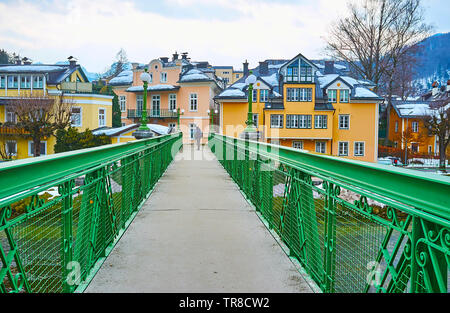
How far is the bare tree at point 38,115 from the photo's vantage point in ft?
135

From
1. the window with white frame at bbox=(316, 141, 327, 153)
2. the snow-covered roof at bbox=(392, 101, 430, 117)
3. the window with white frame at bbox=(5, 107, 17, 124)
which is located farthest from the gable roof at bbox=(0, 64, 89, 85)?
the snow-covered roof at bbox=(392, 101, 430, 117)

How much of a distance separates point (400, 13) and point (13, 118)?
134 feet

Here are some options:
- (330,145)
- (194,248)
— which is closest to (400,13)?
(330,145)

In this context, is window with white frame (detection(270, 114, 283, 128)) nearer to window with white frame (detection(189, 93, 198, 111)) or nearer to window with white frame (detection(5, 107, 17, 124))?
window with white frame (detection(189, 93, 198, 111))

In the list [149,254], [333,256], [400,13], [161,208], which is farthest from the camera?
[400,13]

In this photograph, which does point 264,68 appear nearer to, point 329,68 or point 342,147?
point 329,68

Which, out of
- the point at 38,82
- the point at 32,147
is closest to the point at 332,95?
the point at 38,82

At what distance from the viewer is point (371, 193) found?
2947 mm

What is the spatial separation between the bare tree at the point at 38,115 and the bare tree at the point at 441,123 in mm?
35899

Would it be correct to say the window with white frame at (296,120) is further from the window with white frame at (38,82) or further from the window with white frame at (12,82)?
the window with white frame at (12,82)

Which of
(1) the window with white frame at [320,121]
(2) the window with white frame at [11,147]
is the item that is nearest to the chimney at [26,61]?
(2) the window with white frame at [11,147]

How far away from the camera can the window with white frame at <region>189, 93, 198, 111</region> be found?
2062 inches

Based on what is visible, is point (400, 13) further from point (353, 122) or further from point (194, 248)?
point (194, 248)

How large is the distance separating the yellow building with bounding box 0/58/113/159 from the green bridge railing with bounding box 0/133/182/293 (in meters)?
42.3
